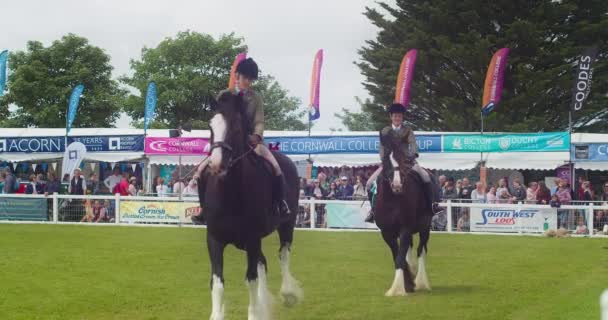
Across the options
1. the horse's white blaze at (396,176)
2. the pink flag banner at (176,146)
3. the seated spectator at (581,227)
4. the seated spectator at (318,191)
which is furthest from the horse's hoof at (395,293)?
the pink flag banner at (176,146)

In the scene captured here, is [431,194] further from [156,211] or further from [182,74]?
[182,74]

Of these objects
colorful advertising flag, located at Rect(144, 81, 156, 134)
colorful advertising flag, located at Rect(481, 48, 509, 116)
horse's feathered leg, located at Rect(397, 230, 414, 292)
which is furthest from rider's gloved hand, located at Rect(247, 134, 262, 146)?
colorful advertising flag, located at Rect(481, 48, 509, 116)

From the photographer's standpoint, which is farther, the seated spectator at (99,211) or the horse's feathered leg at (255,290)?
the seated spectator at (99,211)

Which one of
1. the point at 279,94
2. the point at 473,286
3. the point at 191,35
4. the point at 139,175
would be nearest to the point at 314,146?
the point at 139,175

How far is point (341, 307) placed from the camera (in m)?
10.3

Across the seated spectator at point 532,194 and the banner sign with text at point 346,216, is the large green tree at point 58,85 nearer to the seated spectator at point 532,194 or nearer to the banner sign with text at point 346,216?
the banner sign with text at point 346,216

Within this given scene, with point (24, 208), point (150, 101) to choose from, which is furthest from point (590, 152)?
point (24, 208)

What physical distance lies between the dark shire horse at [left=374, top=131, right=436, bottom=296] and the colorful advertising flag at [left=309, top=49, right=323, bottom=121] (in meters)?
24.1

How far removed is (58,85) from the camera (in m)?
68.1

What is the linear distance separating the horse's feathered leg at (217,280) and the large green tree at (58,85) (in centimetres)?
6022

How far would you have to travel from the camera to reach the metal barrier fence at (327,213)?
982 inches

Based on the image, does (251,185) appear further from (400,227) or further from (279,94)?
(279,94)

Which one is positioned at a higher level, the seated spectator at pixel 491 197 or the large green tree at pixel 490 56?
the large green tree at pixel 490 56

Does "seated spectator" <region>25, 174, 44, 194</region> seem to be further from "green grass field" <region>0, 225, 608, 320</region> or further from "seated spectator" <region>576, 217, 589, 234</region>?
"seated spectator" <region>576, 217, 589, 234</region>
